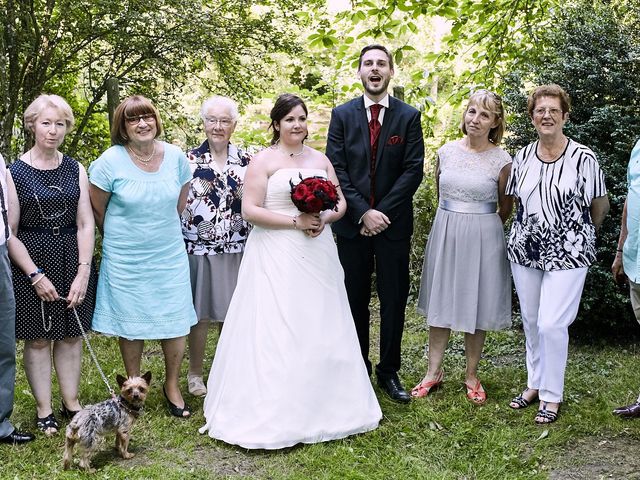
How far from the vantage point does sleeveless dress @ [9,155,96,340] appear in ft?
14.4

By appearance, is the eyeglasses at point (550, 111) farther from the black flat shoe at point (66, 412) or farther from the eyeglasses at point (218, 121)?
the black flat shoe at point (66, 412)

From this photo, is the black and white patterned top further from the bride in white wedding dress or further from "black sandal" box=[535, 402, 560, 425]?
the bride in white wedding dress

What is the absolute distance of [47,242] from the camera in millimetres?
4461

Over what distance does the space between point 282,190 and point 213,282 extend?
106 cm

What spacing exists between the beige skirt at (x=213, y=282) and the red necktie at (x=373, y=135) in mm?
1128

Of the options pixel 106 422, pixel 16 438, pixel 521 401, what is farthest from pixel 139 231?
pixel 521 401

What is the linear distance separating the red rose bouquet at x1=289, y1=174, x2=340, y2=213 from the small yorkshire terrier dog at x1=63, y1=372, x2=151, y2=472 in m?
1.43

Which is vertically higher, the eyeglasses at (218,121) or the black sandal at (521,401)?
the eyeglasses at (218,121)

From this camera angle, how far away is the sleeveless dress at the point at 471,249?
504cm

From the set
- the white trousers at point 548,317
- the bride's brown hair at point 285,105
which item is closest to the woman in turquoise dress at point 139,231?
the bride's brown hair at point 285,105

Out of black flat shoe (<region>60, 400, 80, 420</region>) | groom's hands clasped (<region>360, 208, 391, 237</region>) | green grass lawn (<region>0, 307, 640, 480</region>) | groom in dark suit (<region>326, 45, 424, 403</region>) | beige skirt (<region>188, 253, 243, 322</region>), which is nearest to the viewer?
green grass lawn (<region>0, 307, 640, 480</region>)

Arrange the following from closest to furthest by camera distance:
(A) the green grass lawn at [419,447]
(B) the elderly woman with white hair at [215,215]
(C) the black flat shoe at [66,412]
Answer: (A) the green grass lawn at [419,447], (C) the black flat shoe at [66,412], (B) the elderly woman with white hair at [215,215]

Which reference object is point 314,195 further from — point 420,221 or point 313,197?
point 420,221

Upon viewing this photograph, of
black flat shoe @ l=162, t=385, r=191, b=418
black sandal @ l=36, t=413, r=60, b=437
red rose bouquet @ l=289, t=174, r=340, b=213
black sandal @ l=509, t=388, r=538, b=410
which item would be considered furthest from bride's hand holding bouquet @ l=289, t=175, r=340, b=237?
black sandal @ l=36, t=413, r=60, b=437
